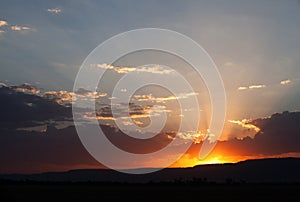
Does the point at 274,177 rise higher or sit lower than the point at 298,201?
higher

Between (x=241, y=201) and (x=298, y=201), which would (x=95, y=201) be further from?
(x=298, y=201)

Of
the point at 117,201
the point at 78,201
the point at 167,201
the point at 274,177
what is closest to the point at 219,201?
the point at 167,201

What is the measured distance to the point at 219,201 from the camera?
49406 millimetres

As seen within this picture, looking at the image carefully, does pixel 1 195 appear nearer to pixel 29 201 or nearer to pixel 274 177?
pixel 29 201

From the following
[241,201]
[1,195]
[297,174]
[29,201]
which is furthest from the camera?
[297,174]

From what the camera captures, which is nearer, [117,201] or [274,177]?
[117,201]

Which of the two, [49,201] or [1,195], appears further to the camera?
[49,201]

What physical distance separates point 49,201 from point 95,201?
15.2 feet

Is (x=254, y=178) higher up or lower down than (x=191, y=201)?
higher up

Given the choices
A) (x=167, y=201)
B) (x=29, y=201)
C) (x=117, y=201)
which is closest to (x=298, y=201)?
(x=167, y=201)

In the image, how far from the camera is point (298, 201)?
159 ft

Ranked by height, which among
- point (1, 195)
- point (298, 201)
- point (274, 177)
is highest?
point (274, 177)

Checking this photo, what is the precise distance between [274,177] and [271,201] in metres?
150

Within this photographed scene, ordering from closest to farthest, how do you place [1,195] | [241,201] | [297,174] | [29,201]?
[1,195], [29,201], [241,201], [297,174]
